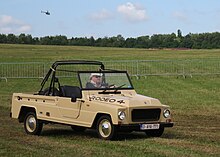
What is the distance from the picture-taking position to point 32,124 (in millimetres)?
13578

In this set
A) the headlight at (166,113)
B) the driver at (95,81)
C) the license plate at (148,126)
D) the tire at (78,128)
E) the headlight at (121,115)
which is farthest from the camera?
the tire at (78,128)

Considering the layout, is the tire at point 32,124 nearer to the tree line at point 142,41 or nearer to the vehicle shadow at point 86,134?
the vehicle shadow at point 86,134

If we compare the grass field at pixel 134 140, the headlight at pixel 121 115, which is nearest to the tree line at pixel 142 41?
the grass field at pixel 134 140

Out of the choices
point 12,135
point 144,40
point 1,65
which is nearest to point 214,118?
point 12,135

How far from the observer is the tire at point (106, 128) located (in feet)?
38.6

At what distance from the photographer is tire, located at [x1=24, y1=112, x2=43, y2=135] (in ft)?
44.1

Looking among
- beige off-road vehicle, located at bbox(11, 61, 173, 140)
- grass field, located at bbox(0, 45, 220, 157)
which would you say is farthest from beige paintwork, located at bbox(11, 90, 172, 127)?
grass field, located at bbox(0, 45, 220, 157)

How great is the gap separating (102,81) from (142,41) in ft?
246

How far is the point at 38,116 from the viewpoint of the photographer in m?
13.5

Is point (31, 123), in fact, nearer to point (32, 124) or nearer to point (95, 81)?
point (32, 124)

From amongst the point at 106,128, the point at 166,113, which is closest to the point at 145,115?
the point at 166,113

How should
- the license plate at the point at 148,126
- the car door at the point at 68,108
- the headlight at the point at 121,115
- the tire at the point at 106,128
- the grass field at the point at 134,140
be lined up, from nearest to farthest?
1. the grass field at the point at 134,140
2. the headlight at the point at 121,115
3. the tire at the point at 106,128
4. the license plate at the point at 148,126
5. the car door at the point at 68,108

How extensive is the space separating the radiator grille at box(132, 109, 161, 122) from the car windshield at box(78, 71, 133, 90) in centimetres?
133

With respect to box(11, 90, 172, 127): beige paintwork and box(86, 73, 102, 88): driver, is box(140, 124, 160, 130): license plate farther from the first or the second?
box(86, 73, 102, 88): driver
